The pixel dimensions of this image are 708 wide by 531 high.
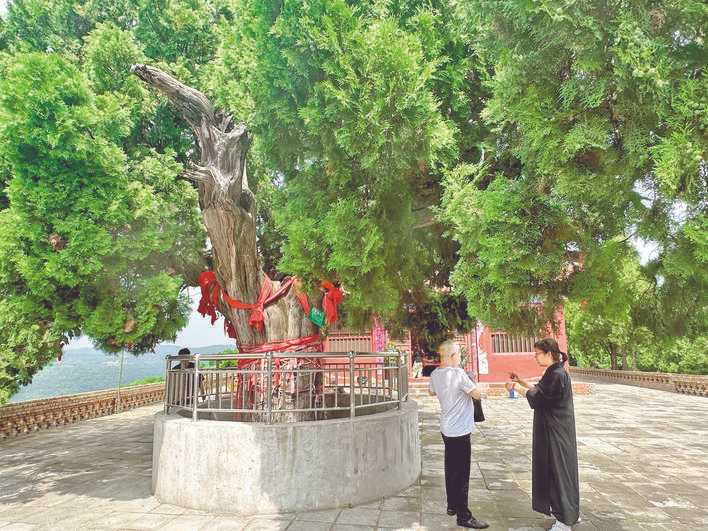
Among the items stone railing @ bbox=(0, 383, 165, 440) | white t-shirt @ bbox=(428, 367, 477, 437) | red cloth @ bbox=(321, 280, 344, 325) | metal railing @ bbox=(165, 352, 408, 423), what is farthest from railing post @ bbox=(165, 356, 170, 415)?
stone railing @ bbox=(0, 383, 165, 440)

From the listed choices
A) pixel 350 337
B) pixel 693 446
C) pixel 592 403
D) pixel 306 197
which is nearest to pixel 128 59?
pixel 306 197

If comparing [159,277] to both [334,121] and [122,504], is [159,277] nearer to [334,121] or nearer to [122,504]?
[122,504]

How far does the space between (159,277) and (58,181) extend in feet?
5.50

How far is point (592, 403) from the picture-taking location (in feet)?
49.8

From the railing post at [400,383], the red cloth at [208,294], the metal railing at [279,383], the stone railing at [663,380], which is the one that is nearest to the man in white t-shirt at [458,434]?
Answer: the metal railing at [279,383]

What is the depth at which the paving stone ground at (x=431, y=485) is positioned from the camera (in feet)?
14.5

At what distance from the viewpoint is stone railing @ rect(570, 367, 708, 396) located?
1747 cm

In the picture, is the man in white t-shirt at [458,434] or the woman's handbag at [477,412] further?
the woman's handbag at [477,412]

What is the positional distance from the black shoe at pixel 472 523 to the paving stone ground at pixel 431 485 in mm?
74

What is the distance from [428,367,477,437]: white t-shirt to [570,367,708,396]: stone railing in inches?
726

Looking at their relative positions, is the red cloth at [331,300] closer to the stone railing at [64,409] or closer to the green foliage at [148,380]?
the stone railing at [64,409]

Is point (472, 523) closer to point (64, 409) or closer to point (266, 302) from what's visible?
point (266, 302)

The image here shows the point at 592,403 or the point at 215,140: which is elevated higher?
the point at 215,140

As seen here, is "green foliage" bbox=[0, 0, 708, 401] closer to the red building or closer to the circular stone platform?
the circular stone platform
